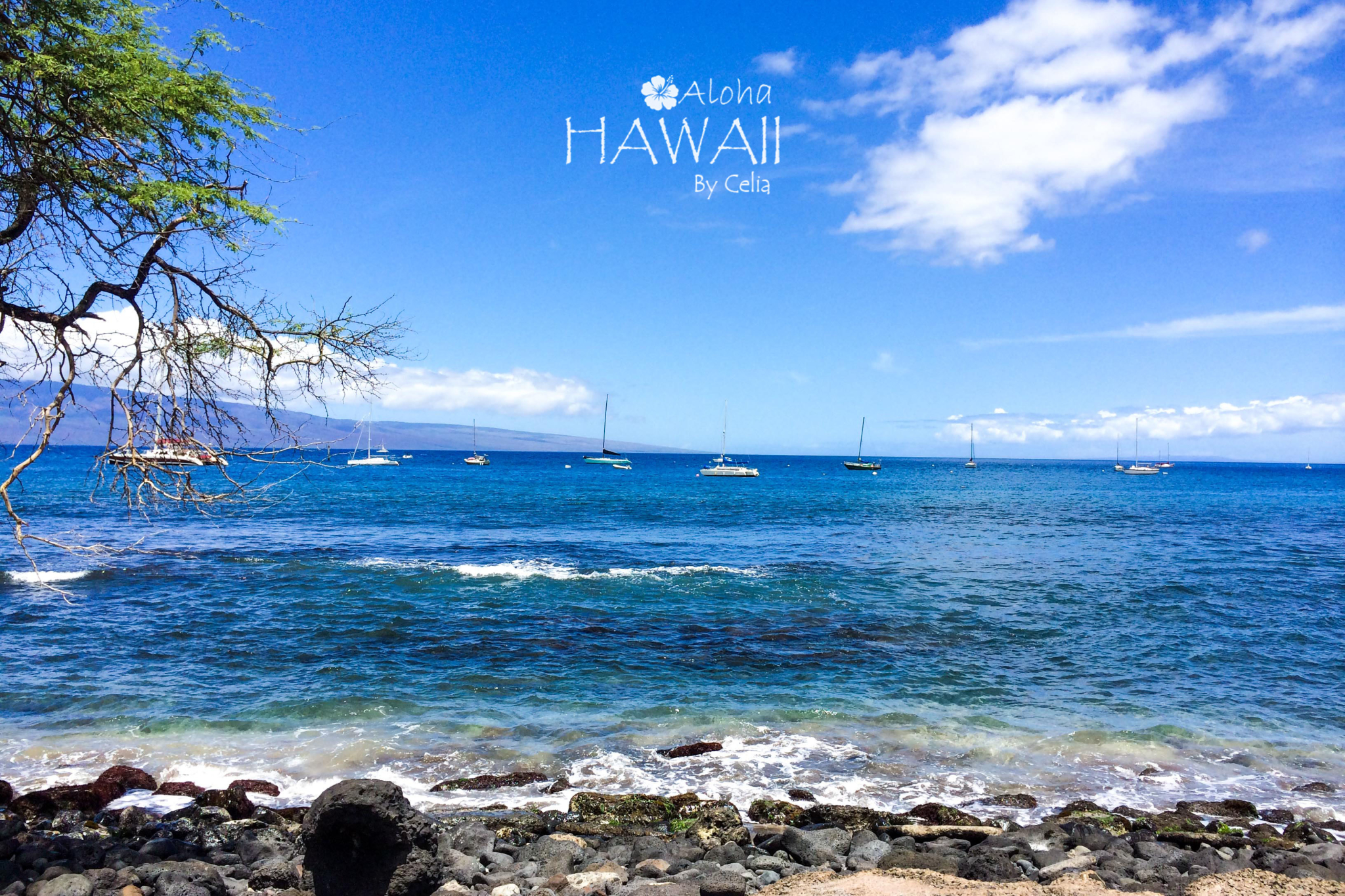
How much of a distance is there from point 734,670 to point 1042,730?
5294 millimetres

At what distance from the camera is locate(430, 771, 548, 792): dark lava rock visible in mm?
9656

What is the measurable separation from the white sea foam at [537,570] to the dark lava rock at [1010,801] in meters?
16.0

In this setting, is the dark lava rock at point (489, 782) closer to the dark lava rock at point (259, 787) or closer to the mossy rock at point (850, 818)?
the dark lava rock at point (259, 787)

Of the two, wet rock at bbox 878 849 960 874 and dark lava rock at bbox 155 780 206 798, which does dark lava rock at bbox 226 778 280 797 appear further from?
wet rock at bbox 878 849 960 874

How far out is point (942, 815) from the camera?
873 cm

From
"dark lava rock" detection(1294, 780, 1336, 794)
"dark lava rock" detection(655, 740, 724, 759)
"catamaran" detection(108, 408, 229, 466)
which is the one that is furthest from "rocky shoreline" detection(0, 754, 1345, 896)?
"catamaran" detection(108, 408, 229, 466)

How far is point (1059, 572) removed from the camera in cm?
2786

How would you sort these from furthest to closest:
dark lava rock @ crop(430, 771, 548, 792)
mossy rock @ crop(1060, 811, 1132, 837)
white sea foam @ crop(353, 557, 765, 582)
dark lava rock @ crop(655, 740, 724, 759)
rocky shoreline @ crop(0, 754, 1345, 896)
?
1. white sea foam @ crop(353, 557, 765, 582)
2. dark lava rock @ crop(655, 740, 724, 759)
3. dark lava rock @ crop(430, 771, 548, 792)
4. mossy rock @ crop(1060, 811, 1132, 837)
5. rocky shoreline @ crop(0, 754, 1345, 896)

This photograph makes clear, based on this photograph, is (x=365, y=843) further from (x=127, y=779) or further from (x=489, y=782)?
(x=127, y=779)

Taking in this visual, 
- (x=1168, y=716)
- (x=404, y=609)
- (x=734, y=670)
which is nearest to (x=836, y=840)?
(x=734, y=670)

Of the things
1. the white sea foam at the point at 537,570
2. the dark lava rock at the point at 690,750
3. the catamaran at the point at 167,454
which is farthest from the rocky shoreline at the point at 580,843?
the white sea foam at the point at 537,570

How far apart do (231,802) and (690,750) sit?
558 centimetres

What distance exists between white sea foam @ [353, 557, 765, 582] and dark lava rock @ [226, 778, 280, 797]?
1506 centimetres

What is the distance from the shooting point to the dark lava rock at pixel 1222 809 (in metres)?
9.17
